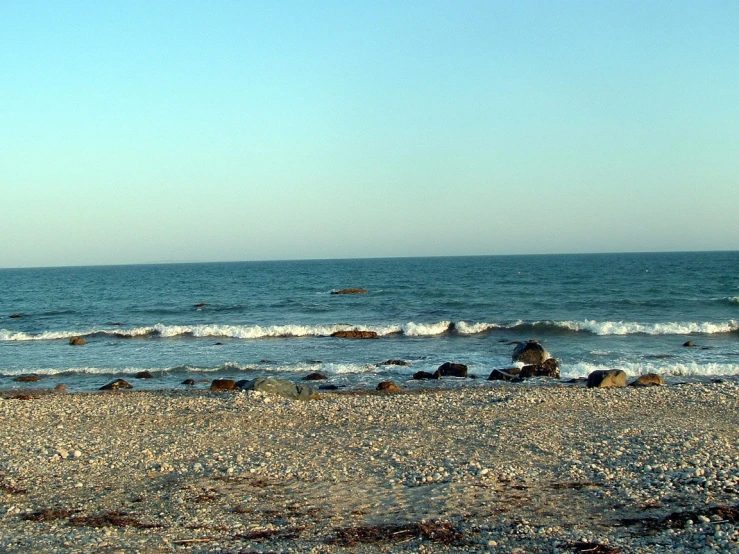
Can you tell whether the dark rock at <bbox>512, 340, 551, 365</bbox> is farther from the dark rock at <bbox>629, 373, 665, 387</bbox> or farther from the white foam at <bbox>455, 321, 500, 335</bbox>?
the white foam at <bbox>455, 321, 500, 335</bbox>

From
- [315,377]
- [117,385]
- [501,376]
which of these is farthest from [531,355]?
[117,385]

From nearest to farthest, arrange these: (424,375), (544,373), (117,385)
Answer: (117,385) < (544,373) < (424,375)

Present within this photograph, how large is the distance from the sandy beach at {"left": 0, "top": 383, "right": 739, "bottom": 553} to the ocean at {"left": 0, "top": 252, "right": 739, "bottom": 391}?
655 centimetres

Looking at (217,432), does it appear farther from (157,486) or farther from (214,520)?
(214,520)

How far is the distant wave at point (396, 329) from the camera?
1281 inches

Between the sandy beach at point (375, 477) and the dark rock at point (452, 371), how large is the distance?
20.1 ft

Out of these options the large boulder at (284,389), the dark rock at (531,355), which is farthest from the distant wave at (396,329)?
the large boulder at (284,389)

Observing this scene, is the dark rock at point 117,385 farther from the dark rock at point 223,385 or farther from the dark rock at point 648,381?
the dark rock at point 648,381

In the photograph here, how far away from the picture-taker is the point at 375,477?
9.65 metres

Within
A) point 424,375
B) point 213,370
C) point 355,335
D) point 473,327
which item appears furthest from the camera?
point 473,327

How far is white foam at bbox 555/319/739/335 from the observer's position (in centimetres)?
Answer: 3192

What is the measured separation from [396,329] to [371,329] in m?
1.28

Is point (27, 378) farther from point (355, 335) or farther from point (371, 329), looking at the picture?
point (371, 329)

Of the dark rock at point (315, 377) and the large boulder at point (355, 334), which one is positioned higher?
the large boulder at point (355, 334)
